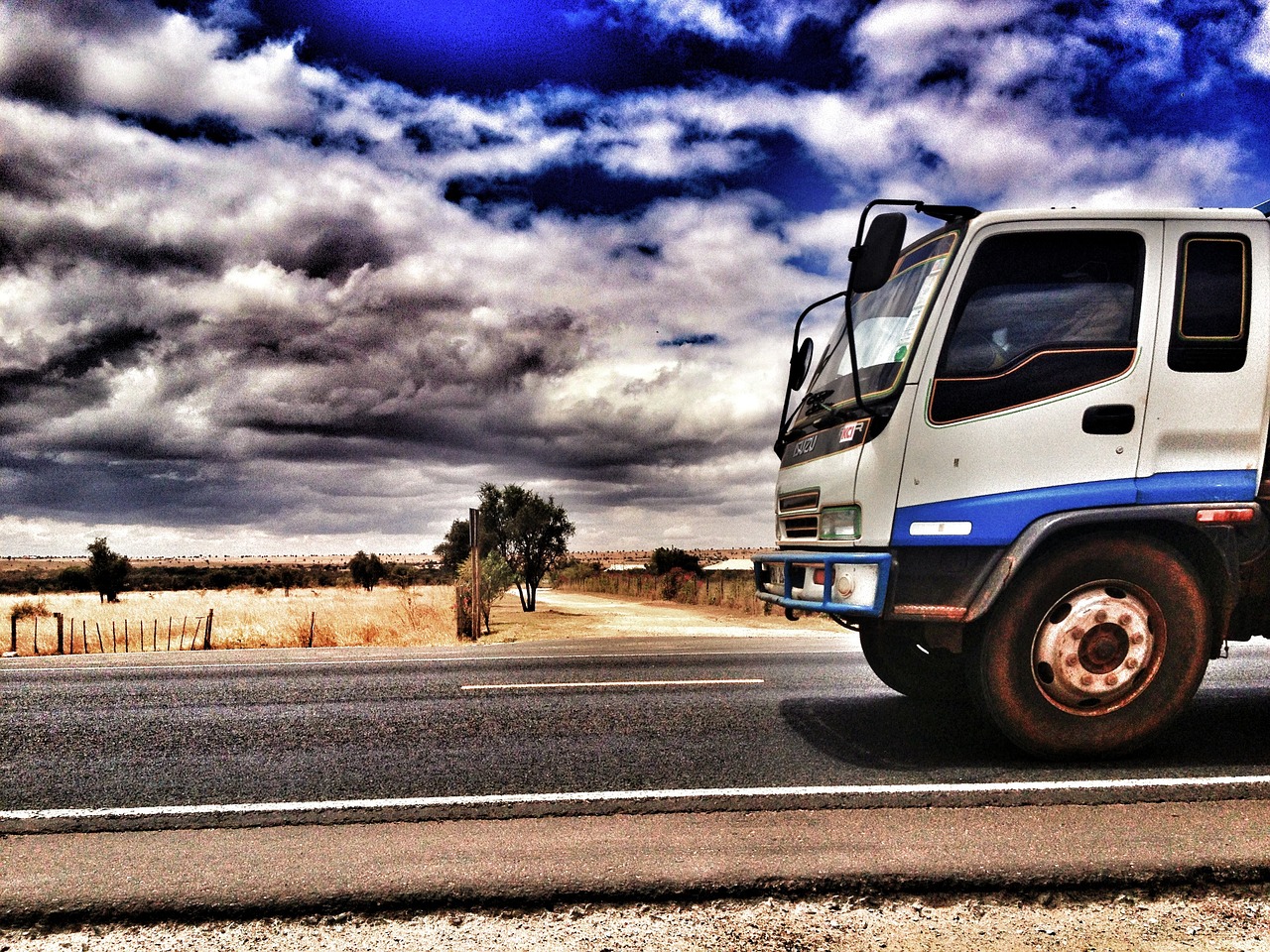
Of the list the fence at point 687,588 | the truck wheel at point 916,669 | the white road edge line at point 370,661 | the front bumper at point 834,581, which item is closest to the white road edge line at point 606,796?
the front bumper at point 834,581

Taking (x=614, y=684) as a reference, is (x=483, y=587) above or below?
below

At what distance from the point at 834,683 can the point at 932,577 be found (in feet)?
9.14

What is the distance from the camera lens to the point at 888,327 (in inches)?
185

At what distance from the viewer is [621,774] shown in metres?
4.06

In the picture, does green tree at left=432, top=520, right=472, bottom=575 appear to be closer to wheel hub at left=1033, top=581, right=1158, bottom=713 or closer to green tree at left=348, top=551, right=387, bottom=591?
green tree at left=348, top=551, right=387, bottom=591

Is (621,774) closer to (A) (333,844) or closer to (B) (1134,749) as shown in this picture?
(A) (333,844)

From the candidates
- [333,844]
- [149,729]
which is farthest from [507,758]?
[149,729]

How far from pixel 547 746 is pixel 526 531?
3767cm

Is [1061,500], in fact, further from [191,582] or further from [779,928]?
[191,582]

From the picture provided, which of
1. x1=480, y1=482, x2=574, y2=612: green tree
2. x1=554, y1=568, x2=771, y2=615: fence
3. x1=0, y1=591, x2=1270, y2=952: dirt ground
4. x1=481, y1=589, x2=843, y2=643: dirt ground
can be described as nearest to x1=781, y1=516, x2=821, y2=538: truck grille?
x1=0, y1=591, x2=1270, y2=952: dirt ground

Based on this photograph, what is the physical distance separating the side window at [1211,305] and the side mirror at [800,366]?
2.22 metres

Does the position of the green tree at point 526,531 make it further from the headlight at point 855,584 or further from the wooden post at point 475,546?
the headlight at point 855,584

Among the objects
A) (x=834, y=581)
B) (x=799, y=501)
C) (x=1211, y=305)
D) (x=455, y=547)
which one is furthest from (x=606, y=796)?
(x=455, y=547)

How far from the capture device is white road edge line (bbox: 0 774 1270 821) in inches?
143
